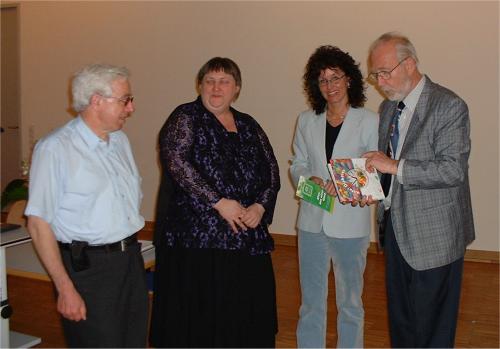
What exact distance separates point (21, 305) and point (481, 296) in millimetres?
3682

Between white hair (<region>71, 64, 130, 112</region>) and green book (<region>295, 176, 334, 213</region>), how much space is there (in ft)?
3.57

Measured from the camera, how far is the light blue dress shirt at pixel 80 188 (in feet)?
5.83

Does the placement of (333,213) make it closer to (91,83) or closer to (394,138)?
(394,138)

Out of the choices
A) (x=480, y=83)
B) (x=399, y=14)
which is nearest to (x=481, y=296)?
(x=480, y=83)

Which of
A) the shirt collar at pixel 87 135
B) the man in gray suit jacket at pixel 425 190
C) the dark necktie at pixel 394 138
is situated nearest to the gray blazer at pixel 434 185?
the man in gray suit jacket at pixel 425 190

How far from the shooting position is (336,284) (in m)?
2.71

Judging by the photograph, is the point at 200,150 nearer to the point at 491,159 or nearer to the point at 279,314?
the point at 279,314

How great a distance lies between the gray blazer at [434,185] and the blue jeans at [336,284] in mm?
394

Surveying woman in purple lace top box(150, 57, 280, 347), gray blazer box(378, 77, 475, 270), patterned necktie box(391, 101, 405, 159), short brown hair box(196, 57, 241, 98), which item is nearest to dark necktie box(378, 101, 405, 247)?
patterned necktie box(391, 101, 405, 159)

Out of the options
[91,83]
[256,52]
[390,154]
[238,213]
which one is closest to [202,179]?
[238,213]

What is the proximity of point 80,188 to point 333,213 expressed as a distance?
130cm

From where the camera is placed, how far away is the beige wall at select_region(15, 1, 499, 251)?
5.03m

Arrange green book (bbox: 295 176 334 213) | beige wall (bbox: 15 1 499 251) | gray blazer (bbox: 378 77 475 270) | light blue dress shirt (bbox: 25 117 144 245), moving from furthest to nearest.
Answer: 1. beige wall (bbox: 15 1 499 251)
2. green book (bbox: 295 176 334 213)
3. gray blazer (bbox: 378 77 475 270)
4. light blue dress shirt (bbox: 25 117 144 245)

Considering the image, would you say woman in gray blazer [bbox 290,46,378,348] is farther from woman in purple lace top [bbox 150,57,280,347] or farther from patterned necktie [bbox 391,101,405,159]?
woman in purple lace top [bbox 150,57,280,347]
